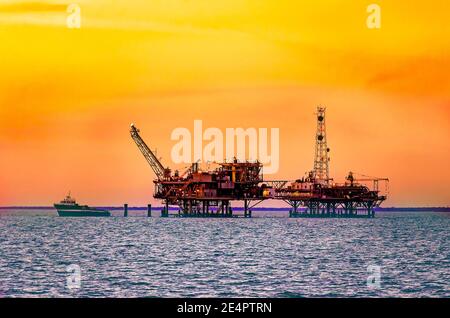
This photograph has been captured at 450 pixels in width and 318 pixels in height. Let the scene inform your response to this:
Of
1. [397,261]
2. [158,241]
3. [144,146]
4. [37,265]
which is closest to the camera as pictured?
[37,265]

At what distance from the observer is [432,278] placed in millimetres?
56344

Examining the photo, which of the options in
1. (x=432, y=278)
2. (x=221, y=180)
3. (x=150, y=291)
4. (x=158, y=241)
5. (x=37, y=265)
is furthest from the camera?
(x=221, y=180)

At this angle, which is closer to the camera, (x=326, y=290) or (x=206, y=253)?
(x=326, y=290)

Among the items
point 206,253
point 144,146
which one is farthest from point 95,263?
point 144,146

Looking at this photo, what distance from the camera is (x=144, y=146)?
196 m

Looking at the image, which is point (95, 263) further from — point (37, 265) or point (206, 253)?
point (206, 253)

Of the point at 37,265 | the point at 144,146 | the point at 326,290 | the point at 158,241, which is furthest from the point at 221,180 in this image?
the point at 326,290

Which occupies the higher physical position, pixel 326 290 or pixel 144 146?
pixel 144 146
